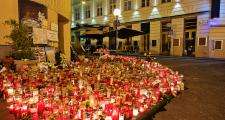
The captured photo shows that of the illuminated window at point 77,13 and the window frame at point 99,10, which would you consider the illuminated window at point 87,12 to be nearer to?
the window frame at point 99,10

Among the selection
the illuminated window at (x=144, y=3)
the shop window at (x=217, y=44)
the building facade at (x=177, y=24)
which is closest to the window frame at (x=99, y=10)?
the building facade at (x=177, y=24)

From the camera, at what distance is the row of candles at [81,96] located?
4.54 m

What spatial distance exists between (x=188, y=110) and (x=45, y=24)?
7.51 metres

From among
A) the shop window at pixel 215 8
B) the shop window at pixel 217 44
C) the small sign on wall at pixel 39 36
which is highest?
the shop window at pixel 215 8

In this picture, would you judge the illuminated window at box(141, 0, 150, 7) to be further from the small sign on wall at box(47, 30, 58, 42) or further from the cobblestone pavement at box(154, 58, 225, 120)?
the cobblestone pavement at box(154, 58, 225, 120)

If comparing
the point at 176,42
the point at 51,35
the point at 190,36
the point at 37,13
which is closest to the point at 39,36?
the point at 37,13

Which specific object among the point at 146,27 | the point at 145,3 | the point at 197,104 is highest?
the point at 145,3

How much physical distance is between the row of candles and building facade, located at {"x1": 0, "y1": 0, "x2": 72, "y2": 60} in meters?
2.80

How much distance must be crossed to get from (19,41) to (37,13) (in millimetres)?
2346

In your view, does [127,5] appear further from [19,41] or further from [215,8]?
[19,41]

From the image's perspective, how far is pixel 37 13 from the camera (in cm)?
1168

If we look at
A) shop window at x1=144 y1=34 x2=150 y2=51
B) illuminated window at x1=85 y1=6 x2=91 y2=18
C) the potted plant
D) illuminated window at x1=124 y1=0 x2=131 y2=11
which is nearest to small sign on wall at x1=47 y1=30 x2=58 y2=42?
the potted plant

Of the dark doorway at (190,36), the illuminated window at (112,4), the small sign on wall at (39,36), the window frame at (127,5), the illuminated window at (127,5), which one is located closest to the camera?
the small sign on wall at (39,36)

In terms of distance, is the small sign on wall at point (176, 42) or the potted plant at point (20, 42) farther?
the small sign on wall at point (176, 42)
